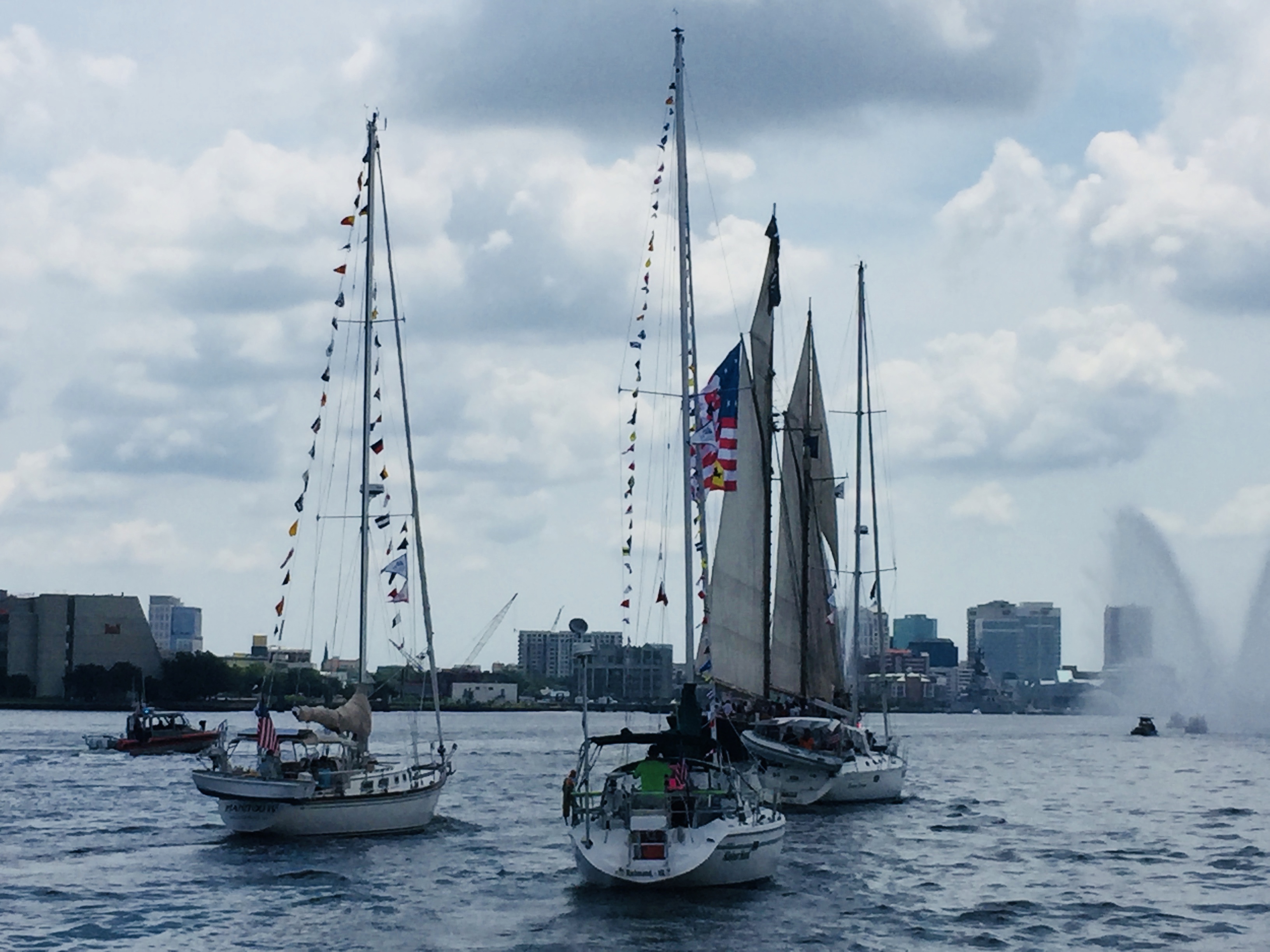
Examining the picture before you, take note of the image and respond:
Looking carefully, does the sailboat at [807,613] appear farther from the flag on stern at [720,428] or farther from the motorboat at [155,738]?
the motorboat at [155,738]

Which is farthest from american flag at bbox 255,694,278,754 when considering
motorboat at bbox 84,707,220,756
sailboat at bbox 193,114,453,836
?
motorboat at bbox 84,707,220,756

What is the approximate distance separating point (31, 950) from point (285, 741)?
20273 mm

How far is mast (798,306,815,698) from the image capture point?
276ft

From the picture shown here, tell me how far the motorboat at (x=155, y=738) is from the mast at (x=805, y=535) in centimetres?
5591

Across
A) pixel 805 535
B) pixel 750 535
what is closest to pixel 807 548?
pixel 805 535

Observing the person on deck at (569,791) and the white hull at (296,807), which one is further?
the white hull at (296,807)

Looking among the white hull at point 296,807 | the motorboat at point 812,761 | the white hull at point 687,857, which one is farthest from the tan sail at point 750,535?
the white hull at point 687,857

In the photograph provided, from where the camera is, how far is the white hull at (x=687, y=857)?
45.7m

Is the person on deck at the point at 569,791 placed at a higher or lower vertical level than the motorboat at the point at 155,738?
higher

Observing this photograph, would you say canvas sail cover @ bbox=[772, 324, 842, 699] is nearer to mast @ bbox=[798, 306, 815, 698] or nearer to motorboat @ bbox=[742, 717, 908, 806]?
mast @ bbox=[798, 306, 815, 698]

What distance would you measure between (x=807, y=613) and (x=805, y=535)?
3.66 meters

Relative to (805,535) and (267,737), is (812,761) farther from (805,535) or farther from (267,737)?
(267,737)

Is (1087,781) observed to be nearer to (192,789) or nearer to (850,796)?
(850,796)

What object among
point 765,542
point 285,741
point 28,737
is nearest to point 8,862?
point 285,741
